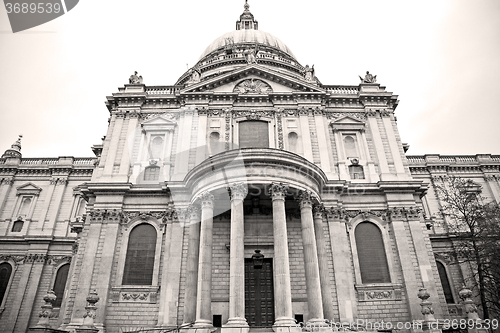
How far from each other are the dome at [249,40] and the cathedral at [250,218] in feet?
55.7

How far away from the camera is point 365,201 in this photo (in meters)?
23.1

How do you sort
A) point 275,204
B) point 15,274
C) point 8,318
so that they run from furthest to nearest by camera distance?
point 15,274
point 8,318
point 275,204

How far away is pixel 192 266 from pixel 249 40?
32.1 metres

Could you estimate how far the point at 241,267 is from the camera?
17328mm

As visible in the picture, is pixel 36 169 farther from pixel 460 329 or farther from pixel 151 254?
pixel 460 329

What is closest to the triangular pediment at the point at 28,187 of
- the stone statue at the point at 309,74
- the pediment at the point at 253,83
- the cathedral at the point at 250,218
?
the cathedral at the point at 250,218

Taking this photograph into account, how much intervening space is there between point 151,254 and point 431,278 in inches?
653

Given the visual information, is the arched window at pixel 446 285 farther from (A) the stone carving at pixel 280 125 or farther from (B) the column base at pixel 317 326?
(A) the stone carving at pixel 280 125

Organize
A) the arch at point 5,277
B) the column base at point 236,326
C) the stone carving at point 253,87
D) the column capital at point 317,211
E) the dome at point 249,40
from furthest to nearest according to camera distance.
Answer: the dome at point 249,40 → the arch at point 5,277 → the stone carving at point 253,87 → the column capital at point 317,211 → the column base at point 236,326

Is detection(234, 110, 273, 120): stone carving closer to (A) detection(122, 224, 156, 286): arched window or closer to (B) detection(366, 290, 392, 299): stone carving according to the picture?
(A) detection(122, 224, 156, 286): arched window

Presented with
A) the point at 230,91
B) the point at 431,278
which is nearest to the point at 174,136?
the point at 230,91

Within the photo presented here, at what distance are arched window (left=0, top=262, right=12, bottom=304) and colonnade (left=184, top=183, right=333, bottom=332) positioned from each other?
77.6 ft

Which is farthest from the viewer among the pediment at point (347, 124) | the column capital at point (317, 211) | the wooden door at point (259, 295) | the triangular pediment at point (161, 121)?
the pediment at point (347, 124)

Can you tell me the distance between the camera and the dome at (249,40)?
144ft
